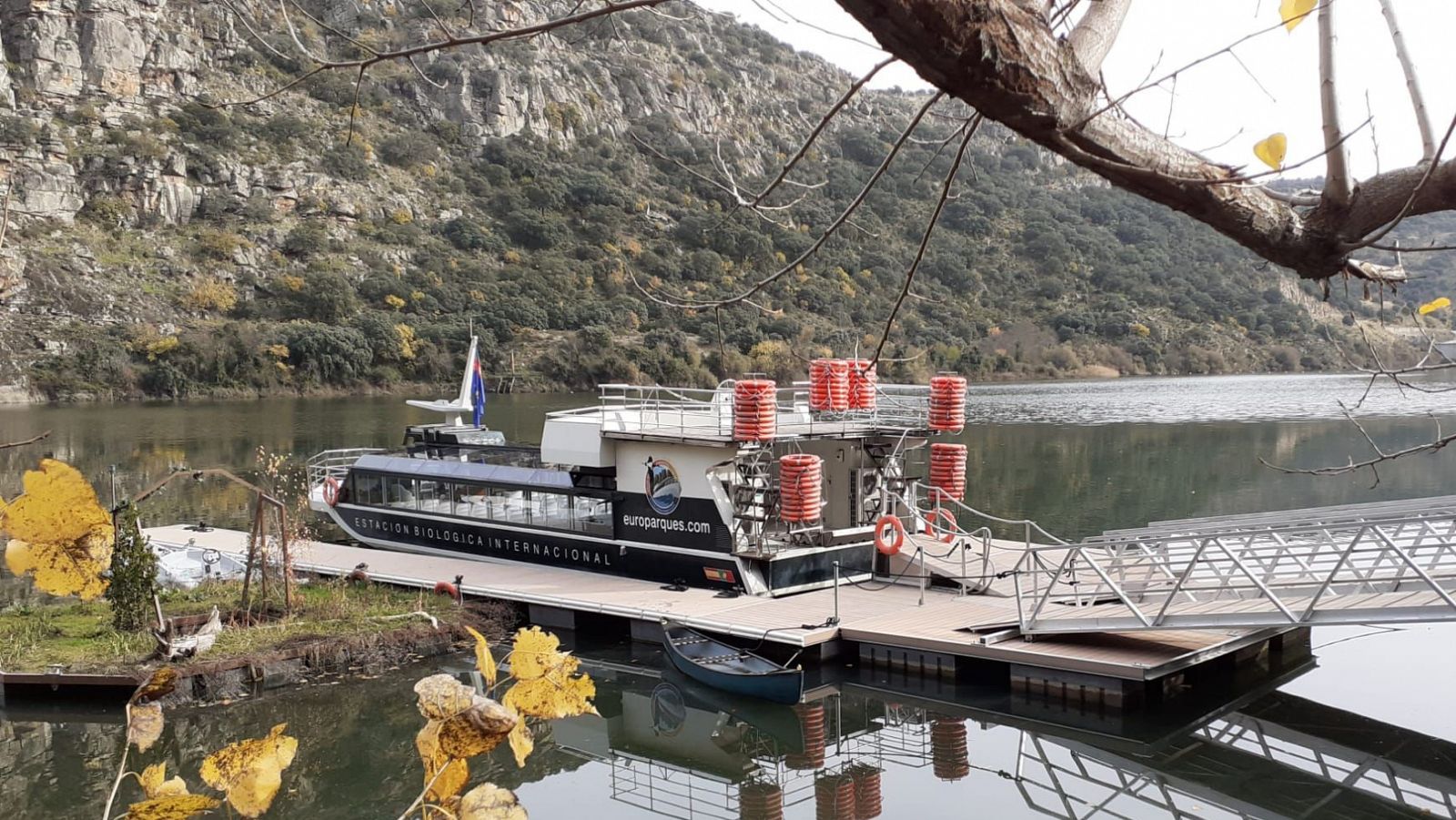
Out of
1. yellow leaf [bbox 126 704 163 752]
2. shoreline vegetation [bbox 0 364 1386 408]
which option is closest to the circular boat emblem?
yellow leaf [bbox 126 704 163 752]

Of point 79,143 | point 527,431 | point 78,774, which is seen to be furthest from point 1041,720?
point 79,143

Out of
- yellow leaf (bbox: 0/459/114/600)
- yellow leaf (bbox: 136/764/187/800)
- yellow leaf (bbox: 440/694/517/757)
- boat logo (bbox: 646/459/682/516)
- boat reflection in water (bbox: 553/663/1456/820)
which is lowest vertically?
boat reflection in water (bbox: 553/663/1456/820)

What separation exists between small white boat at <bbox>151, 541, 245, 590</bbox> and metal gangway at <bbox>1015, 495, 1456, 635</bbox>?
13.6m

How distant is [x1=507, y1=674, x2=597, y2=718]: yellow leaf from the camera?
6.51 ft

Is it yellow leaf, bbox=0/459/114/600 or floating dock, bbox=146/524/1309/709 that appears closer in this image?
yellow leaf, bbox=0/459/114/600

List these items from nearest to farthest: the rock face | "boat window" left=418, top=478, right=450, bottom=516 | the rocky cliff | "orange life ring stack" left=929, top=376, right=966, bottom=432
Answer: "orange life ring stack" left=929, top=376, right=966, bottom=432 → "boat window" left=418, top=478, right=450, bottom=516 → the rocky cliff → the rock face

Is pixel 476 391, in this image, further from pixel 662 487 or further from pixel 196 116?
pixel 196 116

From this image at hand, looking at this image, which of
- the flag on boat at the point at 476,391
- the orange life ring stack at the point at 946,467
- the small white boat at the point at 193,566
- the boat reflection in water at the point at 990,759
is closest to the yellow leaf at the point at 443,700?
the boat reflection in water at the point at 990,759

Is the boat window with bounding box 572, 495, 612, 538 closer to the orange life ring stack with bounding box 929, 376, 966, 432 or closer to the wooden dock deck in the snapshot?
the wooden dock deck

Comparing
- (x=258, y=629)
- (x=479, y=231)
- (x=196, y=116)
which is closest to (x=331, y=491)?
(x=258, y=629)

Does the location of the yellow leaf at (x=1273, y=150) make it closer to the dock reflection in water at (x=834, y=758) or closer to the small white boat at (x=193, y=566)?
the dock reflection in water at (x=834, y=758)

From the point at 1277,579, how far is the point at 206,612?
1427 centimetres

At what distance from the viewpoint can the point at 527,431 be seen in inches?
1630

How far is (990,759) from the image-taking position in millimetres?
12844
